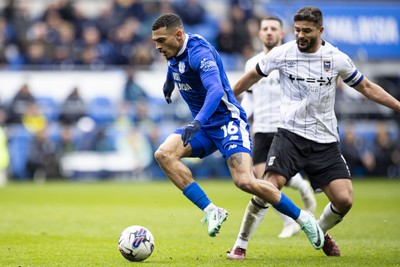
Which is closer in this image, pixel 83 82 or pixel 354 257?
pixel 354 257

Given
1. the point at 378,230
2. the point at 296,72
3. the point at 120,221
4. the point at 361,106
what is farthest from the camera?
the point at 361,106

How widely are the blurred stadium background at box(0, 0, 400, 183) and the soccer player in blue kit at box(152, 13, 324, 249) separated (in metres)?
15.1

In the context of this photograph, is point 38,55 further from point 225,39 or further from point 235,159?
point 235,159

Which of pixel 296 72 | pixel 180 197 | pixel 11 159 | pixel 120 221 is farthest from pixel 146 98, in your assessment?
pixel 296 72

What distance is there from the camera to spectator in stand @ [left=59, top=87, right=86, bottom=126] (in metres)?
23.9

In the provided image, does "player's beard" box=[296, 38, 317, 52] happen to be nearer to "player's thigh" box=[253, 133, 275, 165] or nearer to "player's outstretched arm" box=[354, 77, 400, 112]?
"player's outstretched arm" box=[354, 77, 400, 112]

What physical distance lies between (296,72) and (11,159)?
1683cm

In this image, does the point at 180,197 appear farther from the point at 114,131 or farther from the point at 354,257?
the point at 354,257

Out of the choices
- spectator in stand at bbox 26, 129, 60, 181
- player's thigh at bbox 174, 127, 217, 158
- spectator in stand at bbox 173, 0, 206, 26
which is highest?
player's thigh at bbox 174, 127, 217, 158

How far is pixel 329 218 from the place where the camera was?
8.86 meters

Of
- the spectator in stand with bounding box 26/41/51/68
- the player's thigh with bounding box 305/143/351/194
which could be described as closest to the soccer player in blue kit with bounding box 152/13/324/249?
the player's thigh with bounding box 305/143/351/194

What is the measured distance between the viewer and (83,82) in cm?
2517

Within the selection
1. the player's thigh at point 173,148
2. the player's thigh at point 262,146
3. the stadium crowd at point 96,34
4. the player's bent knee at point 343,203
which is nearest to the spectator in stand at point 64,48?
the stadium crowd at point 96,34

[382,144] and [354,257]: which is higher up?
[354,257]
